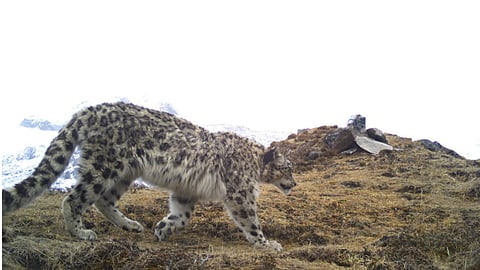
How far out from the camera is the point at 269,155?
179 inches

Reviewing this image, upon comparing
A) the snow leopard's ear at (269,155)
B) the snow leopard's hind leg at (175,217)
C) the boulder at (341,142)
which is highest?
the boulder at (341,142)

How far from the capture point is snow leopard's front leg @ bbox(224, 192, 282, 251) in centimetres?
389

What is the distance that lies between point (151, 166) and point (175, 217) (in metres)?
0.55

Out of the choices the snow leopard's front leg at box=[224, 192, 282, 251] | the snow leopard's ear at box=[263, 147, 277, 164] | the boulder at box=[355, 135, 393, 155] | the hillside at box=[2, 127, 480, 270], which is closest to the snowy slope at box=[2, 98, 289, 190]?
the hillside at box=[2, 127, 480, 270]

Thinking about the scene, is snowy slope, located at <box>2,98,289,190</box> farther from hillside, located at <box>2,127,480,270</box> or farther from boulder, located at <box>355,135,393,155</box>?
boulder, located at <box>355,135,393,155</box>

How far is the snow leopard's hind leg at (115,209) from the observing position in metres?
3.88

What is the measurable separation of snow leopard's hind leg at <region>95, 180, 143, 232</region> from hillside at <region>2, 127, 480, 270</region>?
7 cm

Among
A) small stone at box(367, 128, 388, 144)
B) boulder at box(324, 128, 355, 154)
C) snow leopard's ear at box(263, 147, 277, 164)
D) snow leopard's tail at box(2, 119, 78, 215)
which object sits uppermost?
small stone at box(367, 128, 388, 144)

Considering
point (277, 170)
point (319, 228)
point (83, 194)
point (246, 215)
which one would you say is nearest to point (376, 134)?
point (277, 170)

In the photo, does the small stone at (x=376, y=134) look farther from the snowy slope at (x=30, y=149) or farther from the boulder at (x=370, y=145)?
A: the snowy slope at (x=30, y=149)

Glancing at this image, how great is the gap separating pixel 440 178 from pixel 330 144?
143 inches

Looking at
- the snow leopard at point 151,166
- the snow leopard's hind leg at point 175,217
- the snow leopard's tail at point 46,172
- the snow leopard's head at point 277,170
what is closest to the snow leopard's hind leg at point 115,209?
the snow leopard at point 151,166

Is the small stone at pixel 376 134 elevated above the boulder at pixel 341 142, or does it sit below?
above

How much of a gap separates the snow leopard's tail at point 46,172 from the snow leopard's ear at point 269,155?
1.68 metres
